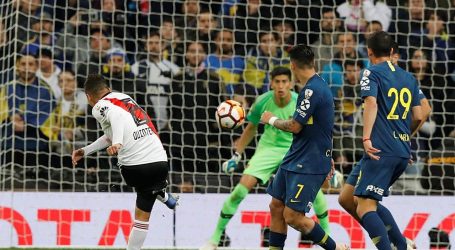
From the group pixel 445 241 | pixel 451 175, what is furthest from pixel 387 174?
pixel 451 175

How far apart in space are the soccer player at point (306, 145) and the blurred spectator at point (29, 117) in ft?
15.0

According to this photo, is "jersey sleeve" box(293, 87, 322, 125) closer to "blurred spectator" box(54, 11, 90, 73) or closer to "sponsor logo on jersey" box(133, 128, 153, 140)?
"sponsor logo on jersey" box(133, 128, 153, 140)

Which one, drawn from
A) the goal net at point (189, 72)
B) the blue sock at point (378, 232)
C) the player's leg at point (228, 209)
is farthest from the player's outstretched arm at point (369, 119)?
Result: the goal net at point (189, 72)

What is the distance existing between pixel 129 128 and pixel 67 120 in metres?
3.78

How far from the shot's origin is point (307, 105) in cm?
799

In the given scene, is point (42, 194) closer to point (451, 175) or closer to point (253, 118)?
point (253, 118)

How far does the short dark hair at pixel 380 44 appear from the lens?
322 inches

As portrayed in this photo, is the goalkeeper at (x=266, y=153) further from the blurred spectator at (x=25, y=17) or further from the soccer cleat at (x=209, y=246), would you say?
the blurred spectator at (x=25, y=17)

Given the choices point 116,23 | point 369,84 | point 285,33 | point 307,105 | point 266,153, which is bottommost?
point 266,153

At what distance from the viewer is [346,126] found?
12352 mm

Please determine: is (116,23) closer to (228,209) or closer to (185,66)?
(185,66)

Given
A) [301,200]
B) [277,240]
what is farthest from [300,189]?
[277,240]

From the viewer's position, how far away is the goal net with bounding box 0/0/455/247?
12039mm

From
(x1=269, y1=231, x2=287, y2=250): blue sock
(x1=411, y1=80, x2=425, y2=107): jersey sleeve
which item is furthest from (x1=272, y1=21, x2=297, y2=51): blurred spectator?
(x1=269, y1=231, x2=287, y2=250): blue sock
